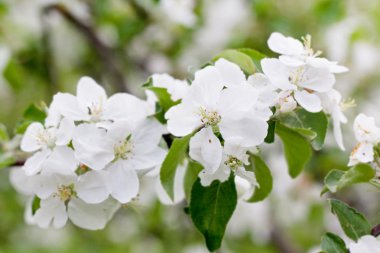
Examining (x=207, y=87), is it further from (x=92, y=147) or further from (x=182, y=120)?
(x=92, y=147)

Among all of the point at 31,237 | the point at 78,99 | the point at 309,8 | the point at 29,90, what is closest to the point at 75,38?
the point at 29,90

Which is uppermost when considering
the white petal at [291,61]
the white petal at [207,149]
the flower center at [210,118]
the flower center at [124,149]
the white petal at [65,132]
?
the white petal at [291,61]

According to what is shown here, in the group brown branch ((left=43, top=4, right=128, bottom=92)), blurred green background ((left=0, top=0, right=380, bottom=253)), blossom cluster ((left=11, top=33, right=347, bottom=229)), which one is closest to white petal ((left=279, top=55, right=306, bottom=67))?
blossom cluster ((left=11, top=33, right=347, bottom=229))

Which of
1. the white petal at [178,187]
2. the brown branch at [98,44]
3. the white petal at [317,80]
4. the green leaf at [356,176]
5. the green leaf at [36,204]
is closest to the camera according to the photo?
the green leaf at [356,176]

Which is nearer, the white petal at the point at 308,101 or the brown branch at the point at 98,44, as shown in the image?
the white petal at the point at 308,101

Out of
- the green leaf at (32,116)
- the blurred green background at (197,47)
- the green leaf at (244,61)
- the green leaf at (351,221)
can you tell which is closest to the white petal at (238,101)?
the green leaf at (244,61)

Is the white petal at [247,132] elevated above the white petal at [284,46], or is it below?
below

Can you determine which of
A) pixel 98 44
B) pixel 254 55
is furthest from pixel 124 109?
pixel 98 44

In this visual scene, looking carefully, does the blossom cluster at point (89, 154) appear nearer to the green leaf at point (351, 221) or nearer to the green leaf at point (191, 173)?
the green leaf at point (191, 173)
